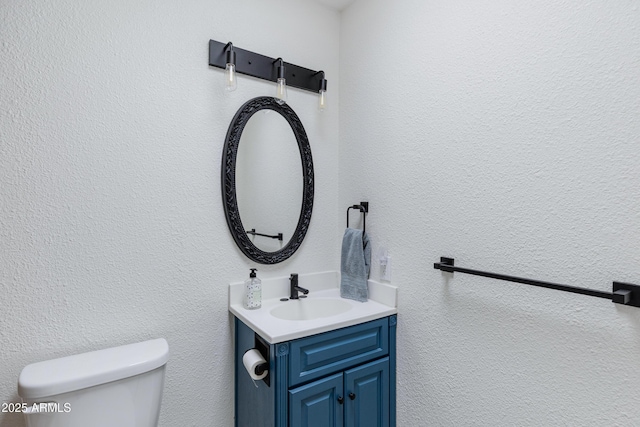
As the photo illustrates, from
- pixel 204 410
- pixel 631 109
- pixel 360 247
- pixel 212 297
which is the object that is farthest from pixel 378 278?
pixel 631 109

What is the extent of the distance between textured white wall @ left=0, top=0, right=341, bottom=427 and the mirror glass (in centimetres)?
12

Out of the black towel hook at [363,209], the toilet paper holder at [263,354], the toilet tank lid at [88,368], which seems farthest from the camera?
the black towel hook at [363,209]

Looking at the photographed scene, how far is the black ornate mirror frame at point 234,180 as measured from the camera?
5.10 feet

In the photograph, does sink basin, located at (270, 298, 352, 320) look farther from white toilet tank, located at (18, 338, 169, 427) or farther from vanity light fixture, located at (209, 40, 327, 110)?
vanity light fixture, located at (209, 40, 327, 110)

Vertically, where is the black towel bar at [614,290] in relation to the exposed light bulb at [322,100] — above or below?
below

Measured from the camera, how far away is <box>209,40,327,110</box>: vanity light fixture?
1490mm

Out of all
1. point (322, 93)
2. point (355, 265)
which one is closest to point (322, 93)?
point (322, 93)

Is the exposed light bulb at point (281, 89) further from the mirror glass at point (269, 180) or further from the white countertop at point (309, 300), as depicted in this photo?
the white countertop at point (309, 300)

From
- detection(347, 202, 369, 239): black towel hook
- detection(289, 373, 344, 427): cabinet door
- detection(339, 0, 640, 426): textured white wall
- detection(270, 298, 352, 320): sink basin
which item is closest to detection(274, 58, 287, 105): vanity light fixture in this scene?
detection(339, 0, 640, 426): textured white wall

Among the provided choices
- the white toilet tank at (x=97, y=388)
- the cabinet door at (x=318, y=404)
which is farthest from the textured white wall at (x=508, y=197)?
the white toilet tank at (x=97, y=388)

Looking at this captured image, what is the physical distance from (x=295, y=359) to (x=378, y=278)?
605 mm

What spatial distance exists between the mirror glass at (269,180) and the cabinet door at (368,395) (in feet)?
2.38

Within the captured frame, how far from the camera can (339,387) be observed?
4.44ft

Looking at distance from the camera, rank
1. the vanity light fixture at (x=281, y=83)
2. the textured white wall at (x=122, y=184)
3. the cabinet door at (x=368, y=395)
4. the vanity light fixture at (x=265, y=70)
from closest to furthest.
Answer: the textured white wall at (x=122, y=184) < the cabinet door at (x=368, y=395) < the vanity light fixture at (x=265, y=70) < the vanity light fixture at (x=281, y=83)
